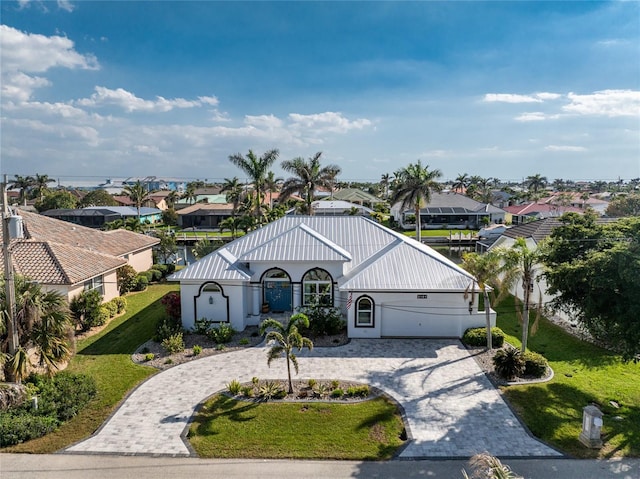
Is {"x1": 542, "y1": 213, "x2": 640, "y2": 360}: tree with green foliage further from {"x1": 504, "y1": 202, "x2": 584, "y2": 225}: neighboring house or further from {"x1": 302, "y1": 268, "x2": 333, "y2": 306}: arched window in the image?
{"x1": 504, "y1": 202, "x2": 584, "y2": 225}: neighboring house

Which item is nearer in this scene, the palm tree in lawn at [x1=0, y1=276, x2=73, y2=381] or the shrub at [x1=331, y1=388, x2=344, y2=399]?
the palm tree in lawn at [x1=0, y1=276, x2=73, y2=381]

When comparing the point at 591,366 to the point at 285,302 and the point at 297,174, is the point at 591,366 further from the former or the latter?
the point at 297,174

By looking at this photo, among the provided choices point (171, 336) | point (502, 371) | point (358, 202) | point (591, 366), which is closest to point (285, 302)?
point (171, 336)

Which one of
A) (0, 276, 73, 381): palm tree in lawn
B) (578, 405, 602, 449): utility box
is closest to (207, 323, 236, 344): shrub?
(0, 276, 73, 381): palm tree in lawn

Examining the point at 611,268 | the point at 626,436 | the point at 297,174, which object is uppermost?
the point at 297,174

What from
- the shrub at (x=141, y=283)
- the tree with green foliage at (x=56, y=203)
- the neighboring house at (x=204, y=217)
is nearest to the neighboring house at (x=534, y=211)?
the neighboring house at (x=204, y=217)

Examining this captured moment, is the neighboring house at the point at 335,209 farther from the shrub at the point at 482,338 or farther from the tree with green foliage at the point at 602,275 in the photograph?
the tree with green foliage at the point at 602,275
